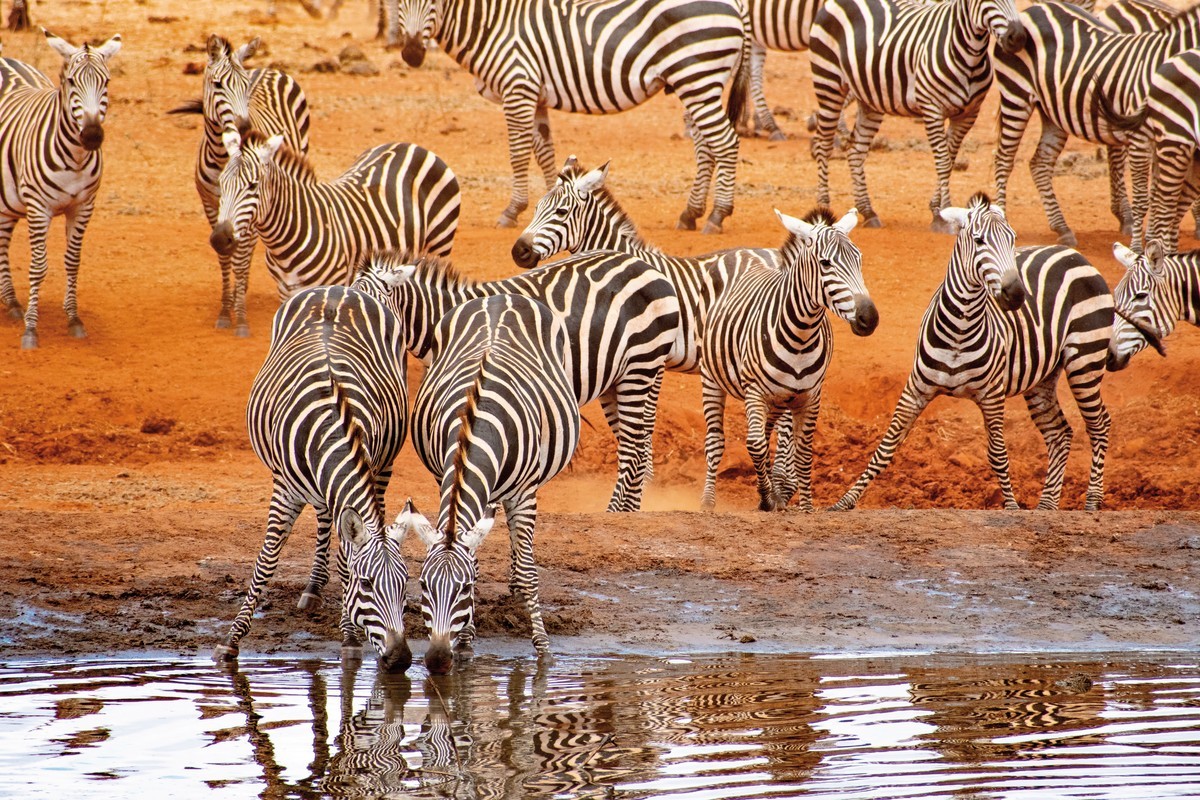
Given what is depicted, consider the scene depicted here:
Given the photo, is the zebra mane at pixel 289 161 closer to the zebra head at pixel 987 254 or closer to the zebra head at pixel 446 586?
the zebra head at pixel 987 254

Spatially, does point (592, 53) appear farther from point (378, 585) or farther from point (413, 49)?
point (378, 585)

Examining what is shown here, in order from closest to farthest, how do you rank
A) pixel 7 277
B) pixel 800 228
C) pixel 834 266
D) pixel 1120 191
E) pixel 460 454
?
pixel 460 454 < pixel 834 266 < pixel 800 228 < pixel 7 277 < pixel 1120 191

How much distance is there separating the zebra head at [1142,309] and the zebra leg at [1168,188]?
10.0 ft

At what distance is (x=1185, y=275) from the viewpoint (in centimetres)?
1091

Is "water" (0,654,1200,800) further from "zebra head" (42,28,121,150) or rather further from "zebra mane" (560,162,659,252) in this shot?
"zebra head" (42,28,121,150)

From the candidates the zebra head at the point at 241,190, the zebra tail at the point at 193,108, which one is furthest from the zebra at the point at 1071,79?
the zebra tail at the point at 193,108

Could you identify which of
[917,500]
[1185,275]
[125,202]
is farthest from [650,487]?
[125,202]

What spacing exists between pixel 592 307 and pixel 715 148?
23.2ft

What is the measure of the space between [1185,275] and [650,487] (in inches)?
172

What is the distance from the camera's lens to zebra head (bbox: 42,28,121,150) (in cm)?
1287

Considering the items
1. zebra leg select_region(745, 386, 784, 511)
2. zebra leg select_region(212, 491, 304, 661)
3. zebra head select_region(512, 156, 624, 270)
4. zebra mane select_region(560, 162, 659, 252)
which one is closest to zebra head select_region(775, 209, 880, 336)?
zebra leg select_region(745, 386, 784, 511)

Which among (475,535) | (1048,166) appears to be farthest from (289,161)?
(1048,166)

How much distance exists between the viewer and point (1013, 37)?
14.9 m

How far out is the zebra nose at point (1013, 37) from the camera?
14.9 metres
